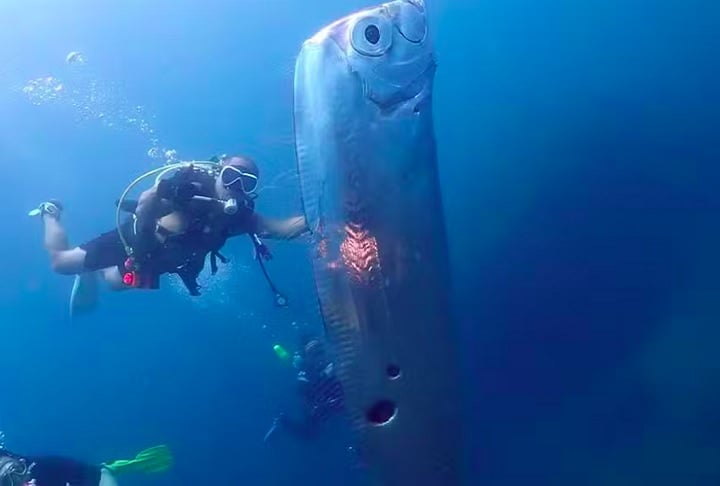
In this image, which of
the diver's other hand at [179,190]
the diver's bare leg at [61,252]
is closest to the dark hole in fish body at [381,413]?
the diver's other hand at [179,190]

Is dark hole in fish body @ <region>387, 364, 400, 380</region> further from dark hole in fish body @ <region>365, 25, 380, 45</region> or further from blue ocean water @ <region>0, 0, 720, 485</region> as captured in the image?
dark hole in fish body @ <region>365, 25, 380, 45</region>

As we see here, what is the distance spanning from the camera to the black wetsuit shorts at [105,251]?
6.64 m

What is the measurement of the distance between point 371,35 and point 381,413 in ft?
4.81

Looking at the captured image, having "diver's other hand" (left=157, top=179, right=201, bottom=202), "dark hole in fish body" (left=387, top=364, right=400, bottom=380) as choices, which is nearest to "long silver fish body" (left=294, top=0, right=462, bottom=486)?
"dark hole in fish body" (left=387, top=364, right=400, bottom=380)

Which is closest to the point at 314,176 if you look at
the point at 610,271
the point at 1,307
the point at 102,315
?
the point at 610,271

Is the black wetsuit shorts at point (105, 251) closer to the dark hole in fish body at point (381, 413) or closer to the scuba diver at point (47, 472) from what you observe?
the scuba diver at point (47, 472)

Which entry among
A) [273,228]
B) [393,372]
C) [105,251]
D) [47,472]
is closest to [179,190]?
[273,228]

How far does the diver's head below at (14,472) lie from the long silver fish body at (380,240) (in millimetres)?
3886

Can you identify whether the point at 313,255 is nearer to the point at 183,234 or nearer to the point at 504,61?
the point at 183,234

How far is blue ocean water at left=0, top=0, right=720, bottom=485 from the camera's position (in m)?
6.66

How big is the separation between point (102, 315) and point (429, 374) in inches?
588

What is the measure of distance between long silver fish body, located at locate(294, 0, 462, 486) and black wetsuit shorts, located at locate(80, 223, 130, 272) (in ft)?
15.5

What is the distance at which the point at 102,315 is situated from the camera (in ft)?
51.7

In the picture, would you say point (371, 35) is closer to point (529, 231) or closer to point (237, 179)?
point (237, 179)
